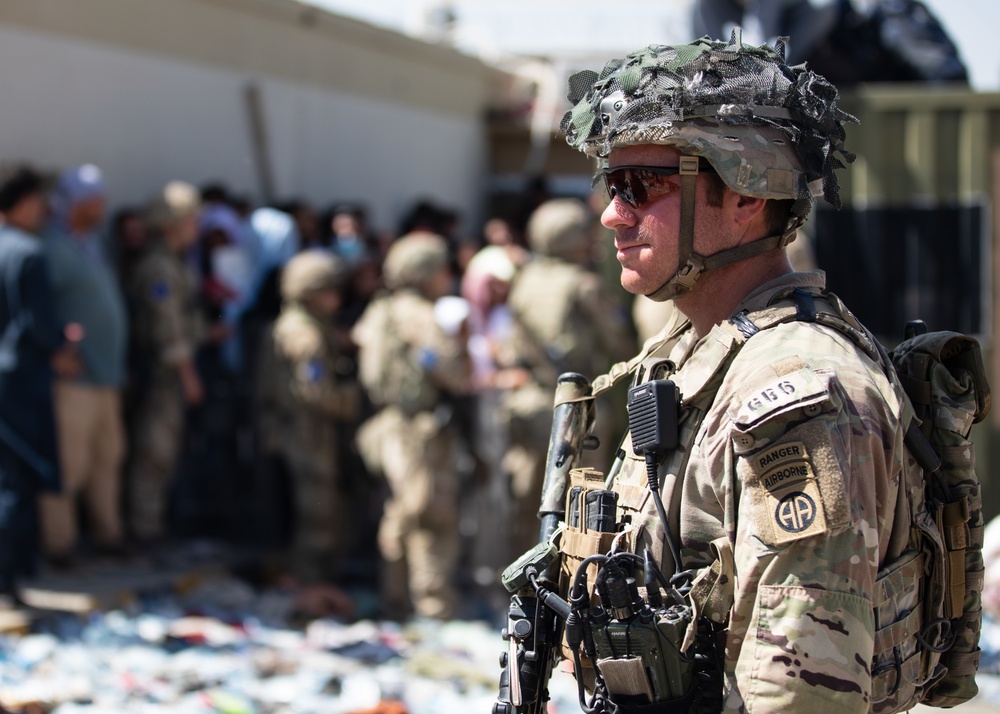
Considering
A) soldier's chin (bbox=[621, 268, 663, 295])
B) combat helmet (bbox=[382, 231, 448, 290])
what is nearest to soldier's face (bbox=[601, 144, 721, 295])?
soldier's chin (bbox=[621, 268, 663, 295])

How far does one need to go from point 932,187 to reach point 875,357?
16.6 feet

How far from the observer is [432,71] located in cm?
1249

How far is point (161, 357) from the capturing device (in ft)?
22.4

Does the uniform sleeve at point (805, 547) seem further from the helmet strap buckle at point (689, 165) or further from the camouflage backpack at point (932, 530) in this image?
the helmet strap buckle at point (689, 165)

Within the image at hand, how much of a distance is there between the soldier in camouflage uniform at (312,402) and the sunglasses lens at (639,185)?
4715 mm

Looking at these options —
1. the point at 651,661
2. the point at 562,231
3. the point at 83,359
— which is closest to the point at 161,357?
the point at 83,359

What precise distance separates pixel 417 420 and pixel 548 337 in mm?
889

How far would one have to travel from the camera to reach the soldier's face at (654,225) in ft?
7.32

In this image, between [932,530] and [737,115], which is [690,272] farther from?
[932,530]

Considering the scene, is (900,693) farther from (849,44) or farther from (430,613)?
(849,44)

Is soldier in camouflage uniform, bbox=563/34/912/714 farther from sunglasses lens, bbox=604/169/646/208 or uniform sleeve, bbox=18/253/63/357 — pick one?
uniform sleeve, bbox=18/253/63/357

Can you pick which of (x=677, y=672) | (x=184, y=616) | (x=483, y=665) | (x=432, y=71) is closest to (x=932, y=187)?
(x=483, y=665)

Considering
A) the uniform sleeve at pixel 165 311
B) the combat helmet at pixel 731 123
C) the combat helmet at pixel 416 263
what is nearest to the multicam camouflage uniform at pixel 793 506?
the combat helmet at pixel 731 123

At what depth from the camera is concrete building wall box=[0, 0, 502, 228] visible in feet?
24.2
